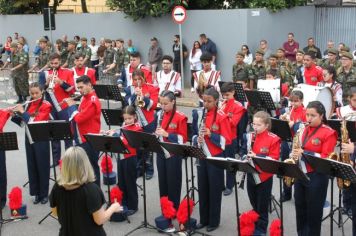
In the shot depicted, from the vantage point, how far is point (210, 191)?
7.79 meters

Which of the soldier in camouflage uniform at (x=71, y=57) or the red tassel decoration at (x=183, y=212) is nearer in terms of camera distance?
the red tassel decoration at (x=183, y=212)

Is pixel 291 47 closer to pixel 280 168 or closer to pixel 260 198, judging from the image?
pixel 260 198

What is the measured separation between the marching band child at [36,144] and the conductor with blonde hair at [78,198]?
3872 mm

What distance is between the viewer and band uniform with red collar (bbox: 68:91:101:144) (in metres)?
8.84

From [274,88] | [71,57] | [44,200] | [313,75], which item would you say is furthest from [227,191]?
[71,57]

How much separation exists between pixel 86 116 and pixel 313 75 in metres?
5.70

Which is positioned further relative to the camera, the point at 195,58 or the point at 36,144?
the point at 195,58

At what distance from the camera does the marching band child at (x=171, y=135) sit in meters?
7.93

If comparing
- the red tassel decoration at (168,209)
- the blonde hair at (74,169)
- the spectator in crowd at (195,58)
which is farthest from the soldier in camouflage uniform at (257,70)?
the blonde hair at (74,169)

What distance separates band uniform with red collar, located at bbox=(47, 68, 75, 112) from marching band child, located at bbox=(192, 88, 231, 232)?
3417 mm

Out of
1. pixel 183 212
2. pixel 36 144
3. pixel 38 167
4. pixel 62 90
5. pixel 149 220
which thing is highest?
pixel 62 90

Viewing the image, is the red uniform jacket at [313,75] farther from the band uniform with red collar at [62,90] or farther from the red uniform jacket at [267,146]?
the red uniform jacket at [267,146]

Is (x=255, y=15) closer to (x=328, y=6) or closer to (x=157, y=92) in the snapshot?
(x=328, y=6)

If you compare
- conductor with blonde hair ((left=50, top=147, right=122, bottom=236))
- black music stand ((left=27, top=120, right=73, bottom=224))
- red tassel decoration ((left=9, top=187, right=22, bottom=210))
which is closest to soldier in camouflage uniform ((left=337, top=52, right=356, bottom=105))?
black music stand ((left=27, top=120, right=73, bottom=224))
